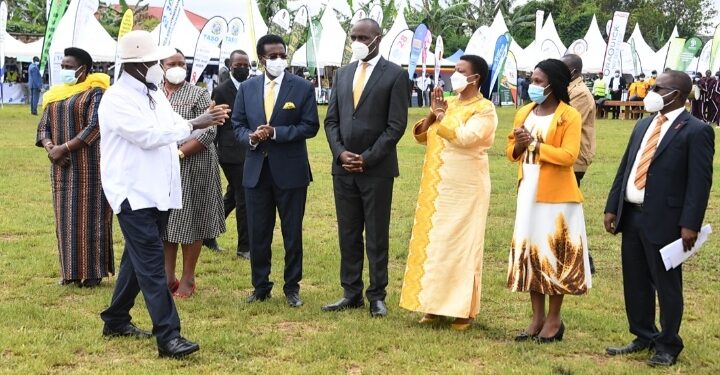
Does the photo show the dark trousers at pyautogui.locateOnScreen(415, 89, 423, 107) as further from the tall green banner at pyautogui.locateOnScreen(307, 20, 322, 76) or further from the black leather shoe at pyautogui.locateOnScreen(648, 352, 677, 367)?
the black leather shoe at pyautogui.locateOnScreen(648, 352, 677, 367)

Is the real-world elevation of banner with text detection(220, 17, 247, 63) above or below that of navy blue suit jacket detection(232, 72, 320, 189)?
above

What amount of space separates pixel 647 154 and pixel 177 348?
306 centimetres

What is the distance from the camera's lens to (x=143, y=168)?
5.28 metres

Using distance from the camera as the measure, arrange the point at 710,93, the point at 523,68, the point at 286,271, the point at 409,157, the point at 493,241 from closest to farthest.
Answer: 1. the point at 286,271
2. the point at 493,241
3. the point at 409,157
4. the point at 710,93
5. the point at 523,68

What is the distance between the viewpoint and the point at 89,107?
7090 millimetres

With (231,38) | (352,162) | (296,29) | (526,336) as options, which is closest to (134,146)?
(352,162)

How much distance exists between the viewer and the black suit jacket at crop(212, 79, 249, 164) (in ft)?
28.1

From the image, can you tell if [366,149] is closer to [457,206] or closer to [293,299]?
[457,206]

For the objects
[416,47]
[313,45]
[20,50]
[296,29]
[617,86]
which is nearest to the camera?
[296,29]

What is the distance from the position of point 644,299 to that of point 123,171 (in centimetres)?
332

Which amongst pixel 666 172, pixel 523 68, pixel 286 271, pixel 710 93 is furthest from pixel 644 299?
pixel 523 68

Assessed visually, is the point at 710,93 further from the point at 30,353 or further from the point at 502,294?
the point at 30,353

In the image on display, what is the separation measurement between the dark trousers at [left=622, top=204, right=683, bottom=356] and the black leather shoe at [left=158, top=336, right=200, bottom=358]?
2735 millimetres

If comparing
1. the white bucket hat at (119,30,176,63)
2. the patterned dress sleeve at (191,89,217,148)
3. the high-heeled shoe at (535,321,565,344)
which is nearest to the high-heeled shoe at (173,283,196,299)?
the patterned dress sleeve at (191,89,217,148)
